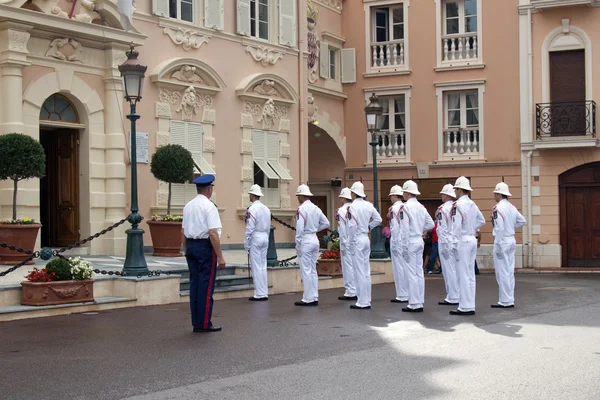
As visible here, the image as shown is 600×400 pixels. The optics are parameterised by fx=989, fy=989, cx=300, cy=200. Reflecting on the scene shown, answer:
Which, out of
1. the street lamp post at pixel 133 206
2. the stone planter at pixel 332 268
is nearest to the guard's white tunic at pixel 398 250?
the street lamp post at pixel 133 206

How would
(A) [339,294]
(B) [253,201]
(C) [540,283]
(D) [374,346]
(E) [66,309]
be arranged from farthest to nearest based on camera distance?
(C) [540,283] → (A) [339,294] → (B) [253,201] → (E) [66,309] → (D) [374,346]

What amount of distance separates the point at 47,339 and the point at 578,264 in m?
21.5

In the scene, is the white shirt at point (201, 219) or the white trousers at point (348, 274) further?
the white trousers at point (348, 274)

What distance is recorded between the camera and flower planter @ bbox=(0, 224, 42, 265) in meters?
16.1

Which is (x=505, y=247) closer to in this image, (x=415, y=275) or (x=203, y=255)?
(x=415, y=275)

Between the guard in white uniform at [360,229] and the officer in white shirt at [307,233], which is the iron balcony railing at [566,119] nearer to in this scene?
the guard in white uniform at [360,229]

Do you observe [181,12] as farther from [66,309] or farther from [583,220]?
[583,220]

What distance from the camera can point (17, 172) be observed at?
16453mm

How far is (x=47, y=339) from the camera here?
11094mm

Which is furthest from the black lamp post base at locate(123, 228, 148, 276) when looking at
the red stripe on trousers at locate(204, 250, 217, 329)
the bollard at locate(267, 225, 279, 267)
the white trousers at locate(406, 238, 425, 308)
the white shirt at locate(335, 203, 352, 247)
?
the white trousers at locate(406, 238, 425, 308)

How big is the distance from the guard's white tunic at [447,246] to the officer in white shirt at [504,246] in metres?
0.67

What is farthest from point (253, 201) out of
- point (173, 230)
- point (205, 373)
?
point (205, 373)

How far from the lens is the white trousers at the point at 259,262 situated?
1634 centimetres

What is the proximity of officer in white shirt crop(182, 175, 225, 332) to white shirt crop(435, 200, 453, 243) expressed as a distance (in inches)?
183
